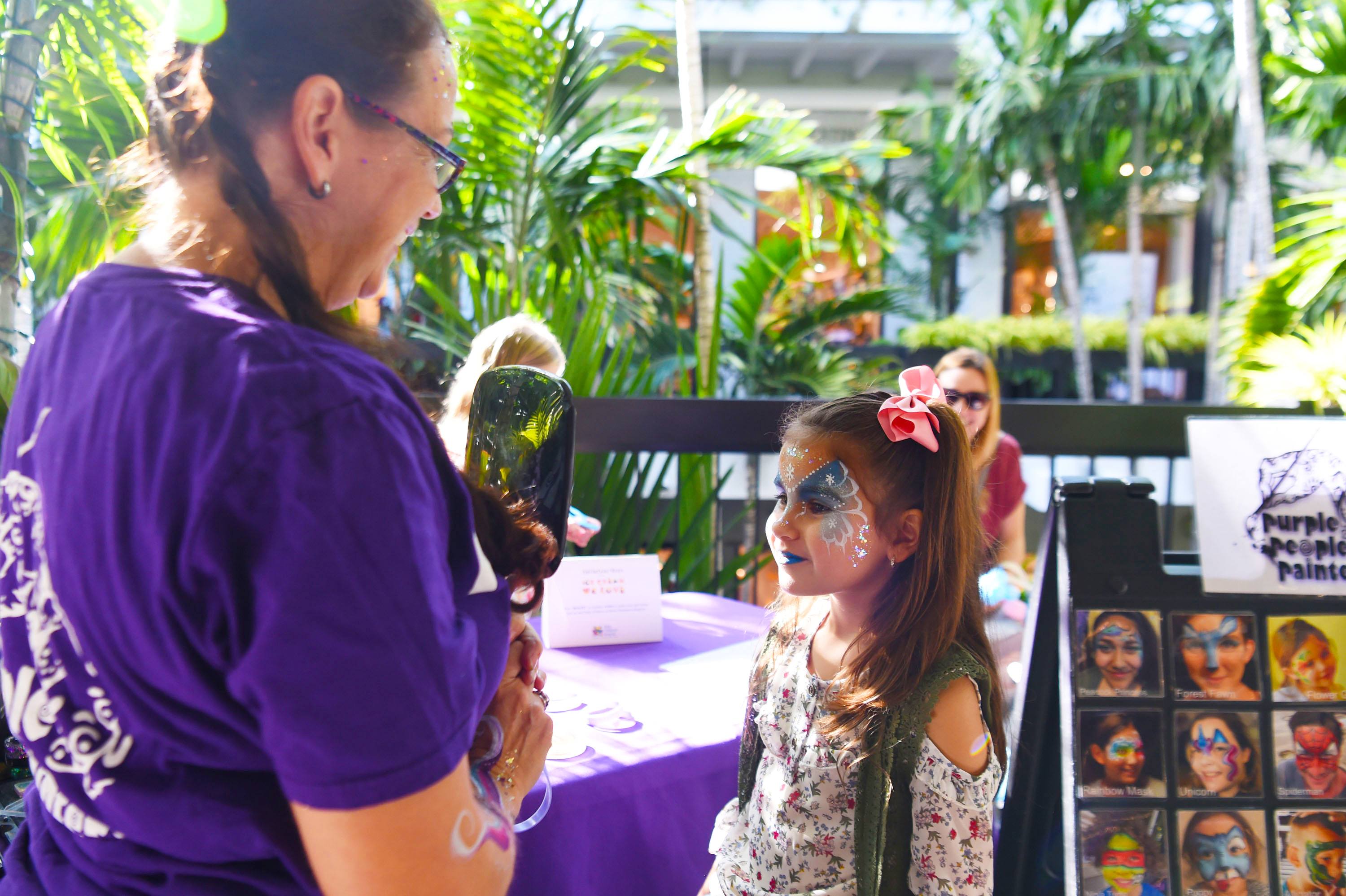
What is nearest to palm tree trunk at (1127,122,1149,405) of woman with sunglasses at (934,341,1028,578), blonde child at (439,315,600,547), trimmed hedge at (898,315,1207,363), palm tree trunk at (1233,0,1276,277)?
trimmed hedge at (898,315,1207,363)

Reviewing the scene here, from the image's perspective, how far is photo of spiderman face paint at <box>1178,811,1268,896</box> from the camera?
4.25 ft

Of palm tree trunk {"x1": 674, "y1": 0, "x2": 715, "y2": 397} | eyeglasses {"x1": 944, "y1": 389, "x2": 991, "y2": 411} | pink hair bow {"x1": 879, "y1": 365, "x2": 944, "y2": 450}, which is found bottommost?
pink hair bow {"x1": 879, "y1": 365, "x2": 944, "y2": 450}

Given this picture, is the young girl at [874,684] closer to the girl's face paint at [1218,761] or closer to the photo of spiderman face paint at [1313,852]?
the girl's face paint at [1218,761]

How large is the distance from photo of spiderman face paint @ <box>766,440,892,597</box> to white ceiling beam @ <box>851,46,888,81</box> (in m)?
8.53

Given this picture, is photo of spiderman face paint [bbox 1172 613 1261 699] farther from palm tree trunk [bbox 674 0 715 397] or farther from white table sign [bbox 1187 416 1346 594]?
palm tree trunk [bbox 674 0 715 397]

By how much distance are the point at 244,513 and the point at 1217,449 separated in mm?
1444

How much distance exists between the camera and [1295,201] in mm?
3391

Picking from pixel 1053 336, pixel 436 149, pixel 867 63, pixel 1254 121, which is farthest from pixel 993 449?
pixel 867 63

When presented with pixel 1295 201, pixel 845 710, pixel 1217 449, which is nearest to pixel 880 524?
pixel 845 710

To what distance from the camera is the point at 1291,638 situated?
1360 mm

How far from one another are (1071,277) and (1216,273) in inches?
53.4

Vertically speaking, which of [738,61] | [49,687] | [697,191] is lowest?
[49,687]

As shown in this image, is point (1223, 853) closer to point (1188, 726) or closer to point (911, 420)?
point (1188, 726)

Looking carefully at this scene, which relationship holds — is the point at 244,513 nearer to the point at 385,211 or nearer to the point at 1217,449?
the point at 385,211
